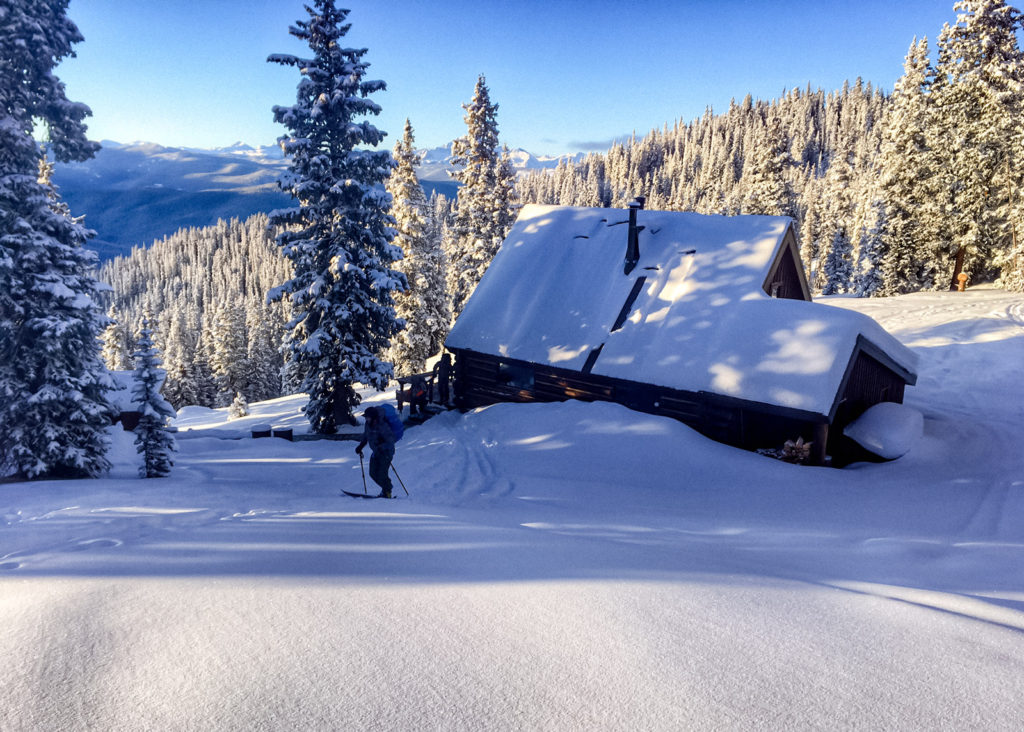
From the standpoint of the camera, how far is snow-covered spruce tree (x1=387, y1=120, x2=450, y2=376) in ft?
108

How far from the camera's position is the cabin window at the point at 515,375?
18609 mm

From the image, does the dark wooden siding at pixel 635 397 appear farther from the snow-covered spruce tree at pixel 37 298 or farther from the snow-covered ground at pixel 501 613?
the snow-covered spruce tree at pixel 37 298

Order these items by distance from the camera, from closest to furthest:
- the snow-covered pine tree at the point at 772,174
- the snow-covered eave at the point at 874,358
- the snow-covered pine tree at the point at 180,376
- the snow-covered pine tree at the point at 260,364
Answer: the snow-covered eave at the point at 874,358 → the snow-covered pine tree at the point at 772,174 → the snow-covered pine tree at the point at 180,376 → the snow-covered pine tree at the point at 260,364

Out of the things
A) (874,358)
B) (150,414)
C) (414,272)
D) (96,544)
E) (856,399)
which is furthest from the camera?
(414,272)

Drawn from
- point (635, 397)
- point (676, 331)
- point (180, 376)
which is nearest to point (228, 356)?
point (180, 376)

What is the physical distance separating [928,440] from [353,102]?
19157 millimetres

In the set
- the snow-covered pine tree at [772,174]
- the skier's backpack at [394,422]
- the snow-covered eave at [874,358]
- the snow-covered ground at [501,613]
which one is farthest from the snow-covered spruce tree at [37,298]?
the snow-covered pine tree at [772,174]

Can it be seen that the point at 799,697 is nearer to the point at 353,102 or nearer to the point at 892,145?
the point at 353,102

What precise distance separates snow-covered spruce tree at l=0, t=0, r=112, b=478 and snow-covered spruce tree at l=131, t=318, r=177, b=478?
0.86 metres

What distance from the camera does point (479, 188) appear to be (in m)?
33.1

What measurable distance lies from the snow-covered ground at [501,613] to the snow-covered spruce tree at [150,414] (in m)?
3.88

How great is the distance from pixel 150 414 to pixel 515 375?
1074 cm

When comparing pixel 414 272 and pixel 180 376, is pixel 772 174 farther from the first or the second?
pixel 180 376

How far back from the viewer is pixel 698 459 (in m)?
12.3
